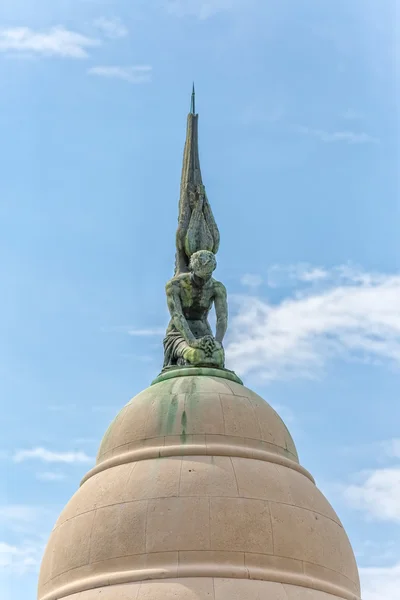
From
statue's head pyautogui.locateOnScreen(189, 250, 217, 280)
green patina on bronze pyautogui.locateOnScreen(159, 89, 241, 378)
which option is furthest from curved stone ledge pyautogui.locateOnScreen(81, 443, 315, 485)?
statue's head pyautogui.locateOnScreen(189, 250, 217, 280)

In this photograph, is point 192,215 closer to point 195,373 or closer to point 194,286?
point 194,286

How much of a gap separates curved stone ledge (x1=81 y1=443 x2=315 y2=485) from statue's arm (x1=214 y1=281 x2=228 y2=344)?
3.67 meters

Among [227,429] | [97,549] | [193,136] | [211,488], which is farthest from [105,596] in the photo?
[193,136]

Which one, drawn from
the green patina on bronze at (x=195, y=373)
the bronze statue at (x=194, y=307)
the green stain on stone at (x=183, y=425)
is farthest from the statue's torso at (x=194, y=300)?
the green stain on stone at (x=183, y=425)

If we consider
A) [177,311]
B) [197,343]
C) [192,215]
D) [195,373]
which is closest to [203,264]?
[177,311]

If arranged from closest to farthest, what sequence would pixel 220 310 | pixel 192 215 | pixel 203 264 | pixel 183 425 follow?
1. pixel 183 425
2. pixel 203 264
3. pixel 220 310
4. pixel 192 215

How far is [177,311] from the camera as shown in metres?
21.4

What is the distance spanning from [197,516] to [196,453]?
4.90 feet

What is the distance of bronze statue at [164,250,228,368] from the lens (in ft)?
68.7

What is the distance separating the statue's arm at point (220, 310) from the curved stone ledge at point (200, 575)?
6278mm

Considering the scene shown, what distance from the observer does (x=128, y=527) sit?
661 inches

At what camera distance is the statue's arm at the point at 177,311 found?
20.9 meters

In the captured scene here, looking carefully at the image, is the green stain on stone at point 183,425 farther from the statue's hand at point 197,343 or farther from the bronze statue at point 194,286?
the statue's hand at point 197,343

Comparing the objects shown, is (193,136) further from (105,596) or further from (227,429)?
(105,596)
